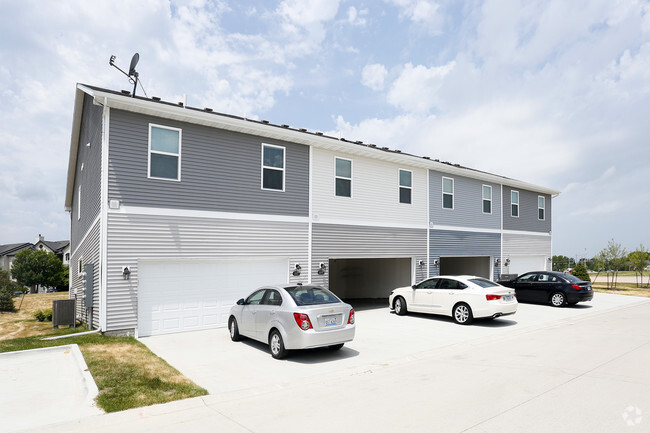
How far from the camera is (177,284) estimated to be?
11398 millimetres

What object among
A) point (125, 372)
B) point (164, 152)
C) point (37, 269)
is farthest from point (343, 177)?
point (37, 269)

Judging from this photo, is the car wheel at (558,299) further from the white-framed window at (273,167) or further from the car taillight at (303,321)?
the car taillight at (303,321)

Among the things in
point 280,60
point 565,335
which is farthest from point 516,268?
point 280,60

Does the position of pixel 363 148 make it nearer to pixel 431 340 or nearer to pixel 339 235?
pixel 339 235

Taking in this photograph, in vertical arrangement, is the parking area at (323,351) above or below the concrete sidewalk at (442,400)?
below

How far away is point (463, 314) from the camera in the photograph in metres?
12.5

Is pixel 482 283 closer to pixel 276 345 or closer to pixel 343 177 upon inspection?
pixel 343 177

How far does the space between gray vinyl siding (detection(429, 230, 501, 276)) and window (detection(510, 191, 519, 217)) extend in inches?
84.3

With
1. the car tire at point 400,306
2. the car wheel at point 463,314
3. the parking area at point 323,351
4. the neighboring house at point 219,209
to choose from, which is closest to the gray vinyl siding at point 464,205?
the neighboring house at point 219,209

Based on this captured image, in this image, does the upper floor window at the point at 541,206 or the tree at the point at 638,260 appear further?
the tree at the point at 638,260

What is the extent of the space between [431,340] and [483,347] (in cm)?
123

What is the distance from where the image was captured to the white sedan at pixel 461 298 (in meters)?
12.1

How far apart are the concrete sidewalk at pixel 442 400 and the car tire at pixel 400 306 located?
559 cm

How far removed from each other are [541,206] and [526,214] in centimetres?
221
